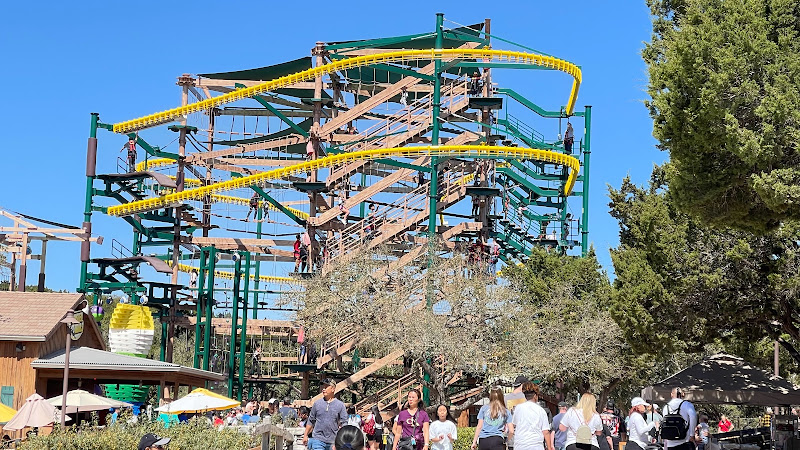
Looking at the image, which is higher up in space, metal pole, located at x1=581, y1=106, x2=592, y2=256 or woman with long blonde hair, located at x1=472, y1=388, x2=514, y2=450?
metal pole, located at x1=581, y1=106, x2=592, y2=256

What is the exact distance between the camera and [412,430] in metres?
14.1

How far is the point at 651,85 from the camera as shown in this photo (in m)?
18.1

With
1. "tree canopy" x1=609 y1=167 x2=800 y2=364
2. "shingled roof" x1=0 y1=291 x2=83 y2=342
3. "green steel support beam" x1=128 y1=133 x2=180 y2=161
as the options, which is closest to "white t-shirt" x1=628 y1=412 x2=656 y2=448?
"tree canopy" x1=609 y1=167 x2=800 y2=364

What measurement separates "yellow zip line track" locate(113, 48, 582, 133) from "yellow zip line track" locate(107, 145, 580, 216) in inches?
132

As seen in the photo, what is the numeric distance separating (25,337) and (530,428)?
18416 mm


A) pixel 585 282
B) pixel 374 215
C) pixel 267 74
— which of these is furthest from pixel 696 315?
pixel 267 74

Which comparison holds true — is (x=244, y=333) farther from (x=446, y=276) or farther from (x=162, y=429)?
(x=162, y=429)

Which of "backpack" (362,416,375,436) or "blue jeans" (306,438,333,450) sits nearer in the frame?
"blue jeans" (306,438,333,450)

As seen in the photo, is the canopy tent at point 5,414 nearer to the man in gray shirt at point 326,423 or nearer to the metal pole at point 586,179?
the man in gray shirt at point 326,423

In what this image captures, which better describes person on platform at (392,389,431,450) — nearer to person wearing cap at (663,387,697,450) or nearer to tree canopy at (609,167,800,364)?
person wearing cap at (663,387,697,450)

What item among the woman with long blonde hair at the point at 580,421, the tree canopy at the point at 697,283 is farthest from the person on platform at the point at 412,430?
the tree canopy at the point at 697,283

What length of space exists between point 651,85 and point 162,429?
9586mm

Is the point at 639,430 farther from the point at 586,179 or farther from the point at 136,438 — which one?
the point at 586,179

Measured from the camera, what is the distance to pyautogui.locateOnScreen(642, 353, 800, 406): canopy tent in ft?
66.0
